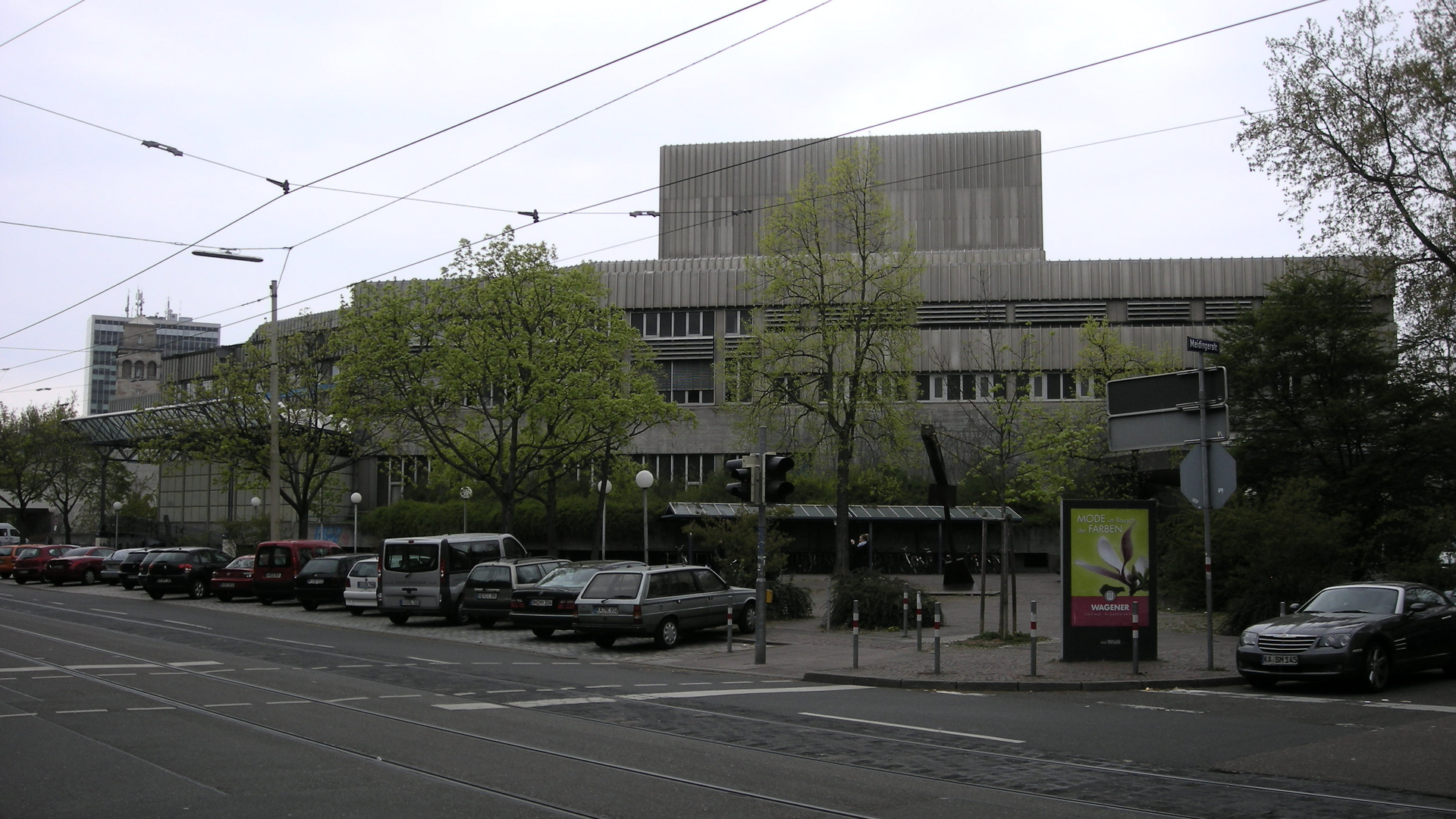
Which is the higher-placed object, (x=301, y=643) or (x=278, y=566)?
(x=278, y=566)

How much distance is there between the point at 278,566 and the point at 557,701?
2332 cm

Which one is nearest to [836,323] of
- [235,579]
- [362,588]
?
[362,588]

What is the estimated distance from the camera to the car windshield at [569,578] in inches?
945

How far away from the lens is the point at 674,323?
55.0m

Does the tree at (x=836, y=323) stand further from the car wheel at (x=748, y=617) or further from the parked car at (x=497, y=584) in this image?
the parked car at (x=497, y=584)

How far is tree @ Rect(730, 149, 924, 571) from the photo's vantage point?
28.2 m

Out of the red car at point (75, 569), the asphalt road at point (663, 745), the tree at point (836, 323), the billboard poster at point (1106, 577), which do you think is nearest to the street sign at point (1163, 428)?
the billboard poster at point (1106, 577)

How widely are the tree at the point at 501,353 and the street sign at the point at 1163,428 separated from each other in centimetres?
1850

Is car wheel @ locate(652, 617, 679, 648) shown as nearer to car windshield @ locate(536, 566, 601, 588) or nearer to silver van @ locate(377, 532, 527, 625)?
car windshield @ locate(536, 566, 601, 588)

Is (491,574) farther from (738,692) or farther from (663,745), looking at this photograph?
(663,745)

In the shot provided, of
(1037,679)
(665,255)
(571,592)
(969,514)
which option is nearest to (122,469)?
(665,255)

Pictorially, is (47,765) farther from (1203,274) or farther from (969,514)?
(1203,274)

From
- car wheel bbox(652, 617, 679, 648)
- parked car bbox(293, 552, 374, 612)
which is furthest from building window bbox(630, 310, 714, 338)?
car wheel bbox(652, 617, 679, 648)

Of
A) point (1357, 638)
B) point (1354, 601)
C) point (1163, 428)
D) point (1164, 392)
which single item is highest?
point (1164, 392)
